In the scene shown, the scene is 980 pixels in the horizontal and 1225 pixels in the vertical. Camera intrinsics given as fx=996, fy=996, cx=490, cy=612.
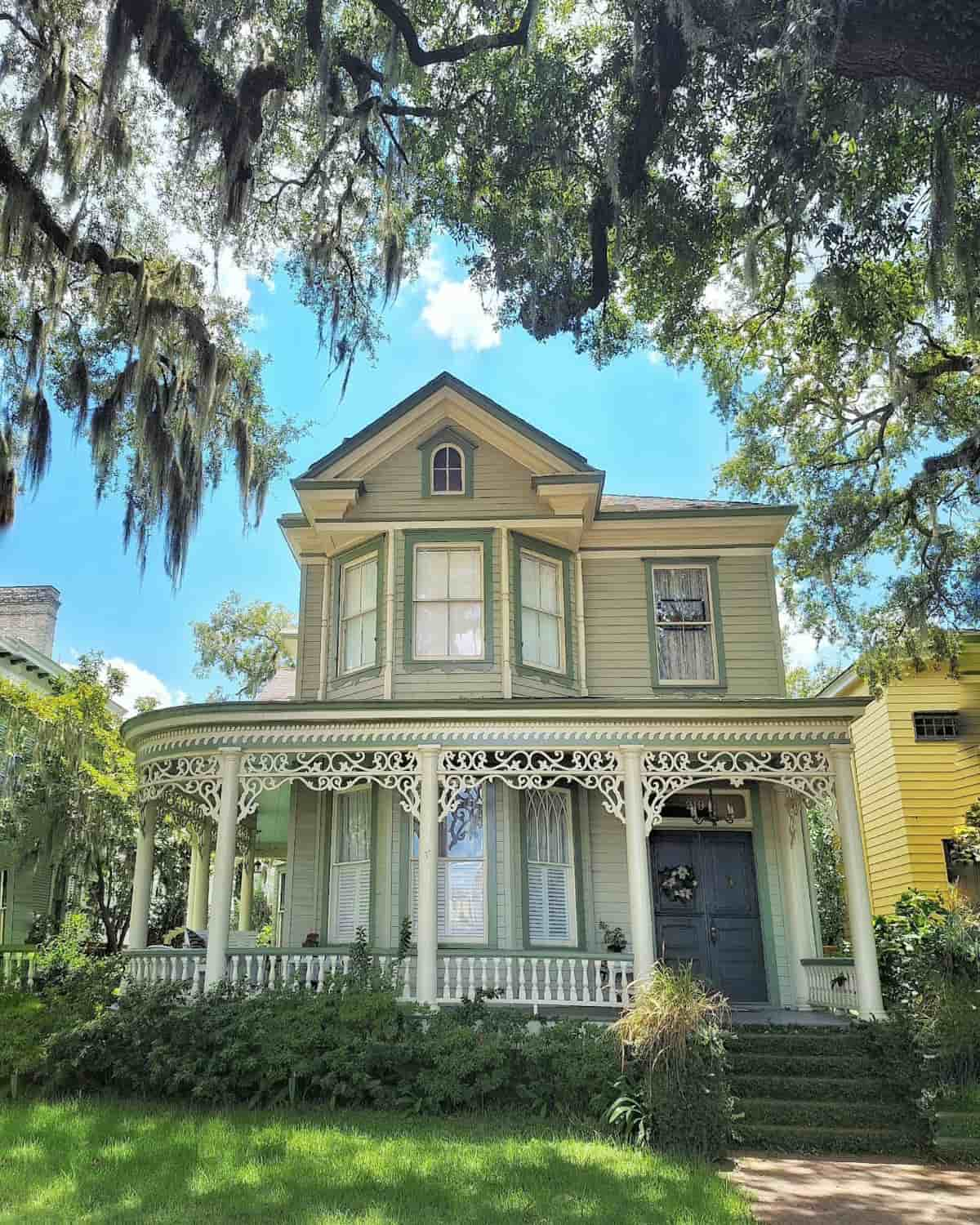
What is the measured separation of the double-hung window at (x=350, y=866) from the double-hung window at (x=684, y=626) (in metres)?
4.24

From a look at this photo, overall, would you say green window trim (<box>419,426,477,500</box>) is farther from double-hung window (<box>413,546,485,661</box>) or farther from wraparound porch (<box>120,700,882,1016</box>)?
wraparound porch (<box>120,700,882,1016</box>)

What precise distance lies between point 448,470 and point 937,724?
33.8 feet

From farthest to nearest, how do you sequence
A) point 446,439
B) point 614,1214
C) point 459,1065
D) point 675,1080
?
1. point 446,439
2. point 459,1065
3. point 675,1080
4. point 614,1214

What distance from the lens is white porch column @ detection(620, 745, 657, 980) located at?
31.4 ft

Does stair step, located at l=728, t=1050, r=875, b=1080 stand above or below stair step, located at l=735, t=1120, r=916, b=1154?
above

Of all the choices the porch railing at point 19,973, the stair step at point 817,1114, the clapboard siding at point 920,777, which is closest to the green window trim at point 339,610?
the porch railing at point 19,973

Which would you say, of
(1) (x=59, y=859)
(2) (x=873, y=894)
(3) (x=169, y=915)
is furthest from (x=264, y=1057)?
(3) (x=169, y=915)

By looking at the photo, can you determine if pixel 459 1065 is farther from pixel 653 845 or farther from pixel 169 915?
pixel 169 915

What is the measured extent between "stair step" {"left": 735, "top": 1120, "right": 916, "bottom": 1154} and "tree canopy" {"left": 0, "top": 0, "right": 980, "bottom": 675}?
6.78 m

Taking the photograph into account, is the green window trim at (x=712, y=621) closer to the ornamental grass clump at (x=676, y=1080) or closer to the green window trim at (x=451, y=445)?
the green window trim at (x=451, y=445)

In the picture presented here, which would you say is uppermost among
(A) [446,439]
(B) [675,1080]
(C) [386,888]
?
(A) [446,439]

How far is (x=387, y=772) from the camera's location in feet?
33.3

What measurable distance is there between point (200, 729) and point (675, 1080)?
5.91 metres

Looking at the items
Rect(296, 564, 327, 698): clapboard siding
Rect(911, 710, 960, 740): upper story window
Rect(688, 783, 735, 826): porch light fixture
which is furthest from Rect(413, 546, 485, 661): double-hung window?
Rect(911, 710, 960, 740): upper story window
